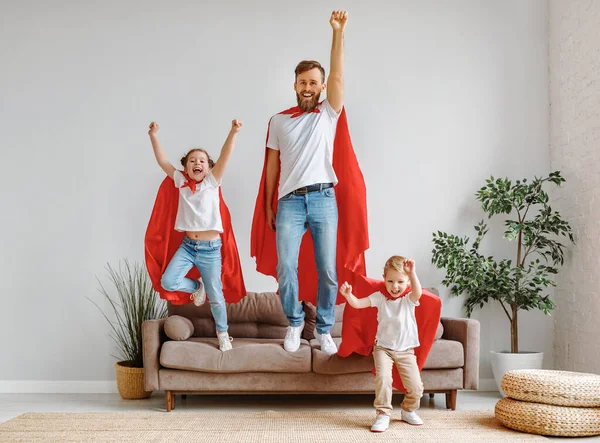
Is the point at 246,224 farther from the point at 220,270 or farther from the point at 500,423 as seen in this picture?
the point at 500,423

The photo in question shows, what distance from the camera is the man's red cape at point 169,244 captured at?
4094 mm

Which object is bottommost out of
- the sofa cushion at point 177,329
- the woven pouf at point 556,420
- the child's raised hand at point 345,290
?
the woven pouf at point 556,420


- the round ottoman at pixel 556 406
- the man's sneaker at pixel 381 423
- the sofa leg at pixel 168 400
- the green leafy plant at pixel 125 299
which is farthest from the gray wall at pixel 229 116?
the man's sneaker at pixel 381 423

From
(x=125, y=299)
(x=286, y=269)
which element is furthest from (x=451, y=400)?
(x=125, y=299)

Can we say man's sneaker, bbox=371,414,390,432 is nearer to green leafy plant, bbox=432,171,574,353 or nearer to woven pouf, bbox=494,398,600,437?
woven pouf, bbox=494,398,600,437

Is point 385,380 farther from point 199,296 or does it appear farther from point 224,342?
point 199,296

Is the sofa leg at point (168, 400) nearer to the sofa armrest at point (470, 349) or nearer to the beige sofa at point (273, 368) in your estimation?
the beige sofa at point (273, 368)

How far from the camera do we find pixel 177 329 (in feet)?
13.1

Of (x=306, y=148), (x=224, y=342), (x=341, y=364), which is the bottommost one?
(x=341, y=364)

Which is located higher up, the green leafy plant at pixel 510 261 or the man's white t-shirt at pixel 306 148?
the man's white t-shirt at pixel 306 148

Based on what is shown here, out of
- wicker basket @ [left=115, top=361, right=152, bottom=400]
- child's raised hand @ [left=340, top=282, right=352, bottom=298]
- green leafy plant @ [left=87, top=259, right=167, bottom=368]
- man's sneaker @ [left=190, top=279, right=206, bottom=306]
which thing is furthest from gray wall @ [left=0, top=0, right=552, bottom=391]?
child's raised hand @ [left=340, top=282, right=352, bottom=298]

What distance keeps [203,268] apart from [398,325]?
1258mm

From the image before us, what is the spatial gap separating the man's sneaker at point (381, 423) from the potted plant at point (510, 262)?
142cm

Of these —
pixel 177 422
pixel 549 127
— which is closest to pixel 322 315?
pixel 177 422
